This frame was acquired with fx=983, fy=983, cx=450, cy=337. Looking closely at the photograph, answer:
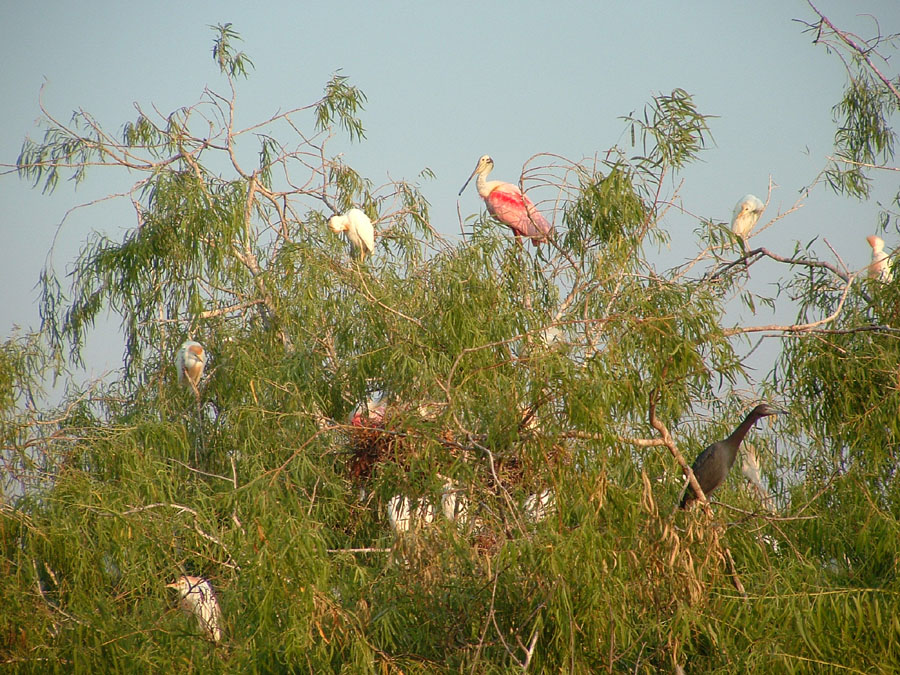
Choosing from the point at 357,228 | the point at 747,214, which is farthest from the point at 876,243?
the point at 357,228

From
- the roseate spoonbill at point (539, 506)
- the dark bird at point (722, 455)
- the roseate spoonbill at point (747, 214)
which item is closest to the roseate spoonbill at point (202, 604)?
the roseate spoonbill at point (539, 506)

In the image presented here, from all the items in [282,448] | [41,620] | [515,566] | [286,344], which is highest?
[286,344]

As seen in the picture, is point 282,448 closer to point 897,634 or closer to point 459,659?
point 459,659

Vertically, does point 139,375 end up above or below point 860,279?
above

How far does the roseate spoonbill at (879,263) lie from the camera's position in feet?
14.9

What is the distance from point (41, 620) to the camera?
3963 mm

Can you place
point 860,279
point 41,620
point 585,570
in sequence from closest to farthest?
point 585,570, point 41,620, point 860,279

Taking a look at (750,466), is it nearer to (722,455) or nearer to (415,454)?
(722,455)

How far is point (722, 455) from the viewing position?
12.7ft

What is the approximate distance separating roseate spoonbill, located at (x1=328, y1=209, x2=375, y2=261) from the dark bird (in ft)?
8.42

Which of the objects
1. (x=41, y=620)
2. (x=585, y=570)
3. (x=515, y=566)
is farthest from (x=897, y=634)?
(x=41, y=620)

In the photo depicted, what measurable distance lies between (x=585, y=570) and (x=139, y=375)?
11.3ft

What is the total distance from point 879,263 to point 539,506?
2.59 metres

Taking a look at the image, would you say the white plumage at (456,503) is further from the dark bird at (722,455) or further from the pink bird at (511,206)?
the pink bird at (511,206)
